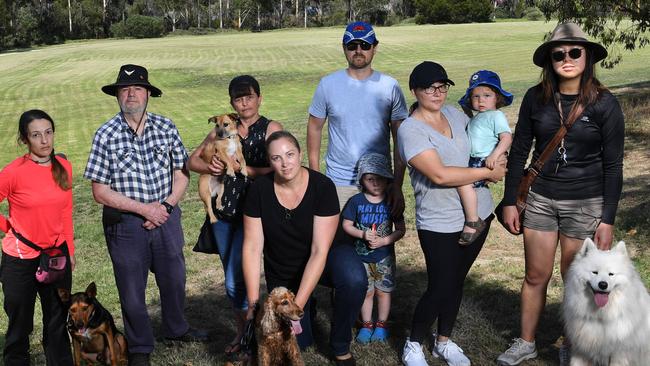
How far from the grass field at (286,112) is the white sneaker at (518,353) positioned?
0.17m

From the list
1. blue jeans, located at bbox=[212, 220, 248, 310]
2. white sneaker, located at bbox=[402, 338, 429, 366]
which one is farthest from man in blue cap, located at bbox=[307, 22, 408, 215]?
white sneaker, located at bbox=[402, 338, 429, 366]

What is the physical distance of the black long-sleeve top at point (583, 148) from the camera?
13.5 ft

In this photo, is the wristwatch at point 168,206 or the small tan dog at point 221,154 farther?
the wristwatch at point 168,206

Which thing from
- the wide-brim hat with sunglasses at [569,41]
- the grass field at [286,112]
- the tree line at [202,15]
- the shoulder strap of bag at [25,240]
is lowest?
the grass field at [286,112]

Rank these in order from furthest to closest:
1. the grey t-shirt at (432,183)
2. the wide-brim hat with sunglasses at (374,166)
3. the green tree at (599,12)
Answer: the green tree at (599,12) < the wide-brim hat with sunglasses at (374,166) < the grey t-shirt at (432,183)

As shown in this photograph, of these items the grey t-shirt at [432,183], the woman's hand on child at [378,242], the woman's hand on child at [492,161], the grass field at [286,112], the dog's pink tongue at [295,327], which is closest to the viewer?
the dog's pink tongue at [295,327]

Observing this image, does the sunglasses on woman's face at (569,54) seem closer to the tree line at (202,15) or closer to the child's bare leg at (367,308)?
the child's bare leg at (367,308)

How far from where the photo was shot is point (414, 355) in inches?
186

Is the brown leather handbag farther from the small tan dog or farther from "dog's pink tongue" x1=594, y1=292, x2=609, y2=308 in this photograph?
the small tan dog

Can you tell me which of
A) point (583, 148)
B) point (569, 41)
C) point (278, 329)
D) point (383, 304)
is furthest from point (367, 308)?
point (569, 41)

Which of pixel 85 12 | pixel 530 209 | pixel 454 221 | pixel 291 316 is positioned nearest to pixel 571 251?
pixel 530 209

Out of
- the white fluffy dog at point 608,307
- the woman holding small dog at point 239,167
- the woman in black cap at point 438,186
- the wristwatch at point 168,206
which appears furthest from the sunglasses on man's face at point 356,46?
the white fluffy dog at point 608,307

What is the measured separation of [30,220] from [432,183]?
9.85ft

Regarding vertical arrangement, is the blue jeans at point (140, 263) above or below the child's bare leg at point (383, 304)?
above
